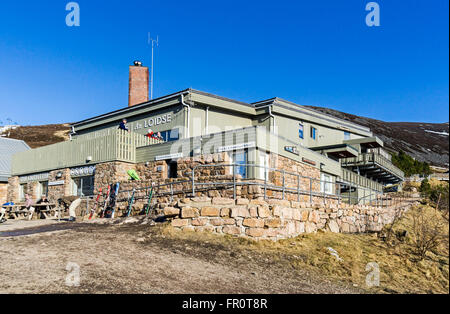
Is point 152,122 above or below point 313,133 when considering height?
above

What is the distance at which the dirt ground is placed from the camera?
7145mm

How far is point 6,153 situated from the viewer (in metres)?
31.2

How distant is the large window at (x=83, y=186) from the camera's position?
69.7ft

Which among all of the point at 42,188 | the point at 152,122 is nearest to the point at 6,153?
the point at 42,188

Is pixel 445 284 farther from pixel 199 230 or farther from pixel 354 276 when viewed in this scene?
pixel 199 230

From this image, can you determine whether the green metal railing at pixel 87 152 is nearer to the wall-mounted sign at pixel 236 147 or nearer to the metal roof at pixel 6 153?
the metal roof at pixel 6 153

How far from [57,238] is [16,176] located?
726 inches

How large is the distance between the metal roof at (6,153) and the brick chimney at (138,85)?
10399mm

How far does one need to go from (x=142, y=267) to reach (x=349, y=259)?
6243 millimetres

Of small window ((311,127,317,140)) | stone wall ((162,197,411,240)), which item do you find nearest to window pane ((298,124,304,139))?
small window ((311,127,317,140))

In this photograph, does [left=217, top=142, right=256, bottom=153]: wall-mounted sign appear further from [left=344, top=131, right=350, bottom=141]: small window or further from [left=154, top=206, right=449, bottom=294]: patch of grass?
[left=344, top=131, right=350, bottom=141]: small window

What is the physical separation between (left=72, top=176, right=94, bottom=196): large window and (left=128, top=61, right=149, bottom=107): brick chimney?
6867 mm

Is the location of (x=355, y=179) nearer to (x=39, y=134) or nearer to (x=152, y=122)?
(x=152, y=122)
